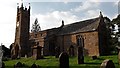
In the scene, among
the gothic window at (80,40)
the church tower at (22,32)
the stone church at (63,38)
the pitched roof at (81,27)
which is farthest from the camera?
the church tower at (22,32)

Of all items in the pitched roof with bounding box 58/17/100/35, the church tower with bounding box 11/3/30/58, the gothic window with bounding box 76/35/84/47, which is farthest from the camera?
the church tower with bounding box 11/3/30/58

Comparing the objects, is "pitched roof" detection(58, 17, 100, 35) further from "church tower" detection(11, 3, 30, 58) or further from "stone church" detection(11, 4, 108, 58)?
"church tower" detection(11, 3, 30, 58)

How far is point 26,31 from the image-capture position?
54.0 metres

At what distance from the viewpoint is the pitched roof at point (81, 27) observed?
1691 inches

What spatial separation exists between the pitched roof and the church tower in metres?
8.96

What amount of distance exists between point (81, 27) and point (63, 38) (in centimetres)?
490

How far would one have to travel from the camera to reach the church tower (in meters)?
51.6

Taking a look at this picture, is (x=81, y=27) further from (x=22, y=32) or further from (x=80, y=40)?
(x=22, y=32)

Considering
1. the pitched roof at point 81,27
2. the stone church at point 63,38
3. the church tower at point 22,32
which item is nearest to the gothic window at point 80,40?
the stone church at point 63,38

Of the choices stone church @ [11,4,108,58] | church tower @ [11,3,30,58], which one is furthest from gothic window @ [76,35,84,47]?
church tower @ [11,3,30,58]

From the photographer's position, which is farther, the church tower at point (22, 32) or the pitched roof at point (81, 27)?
the church tower at point (22, 32)

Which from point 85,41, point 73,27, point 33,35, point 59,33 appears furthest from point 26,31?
point 85,41

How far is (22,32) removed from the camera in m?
53.3

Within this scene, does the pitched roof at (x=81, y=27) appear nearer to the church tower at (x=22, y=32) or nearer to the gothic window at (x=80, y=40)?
the gothic window at (x=80, y=40)
